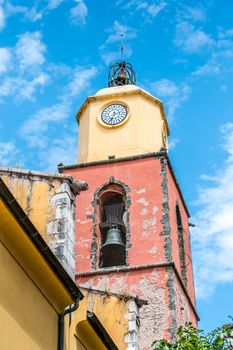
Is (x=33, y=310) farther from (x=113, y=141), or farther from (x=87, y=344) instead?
(x=113, y=141)

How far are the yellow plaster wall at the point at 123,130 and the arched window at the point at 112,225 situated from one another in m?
1.15

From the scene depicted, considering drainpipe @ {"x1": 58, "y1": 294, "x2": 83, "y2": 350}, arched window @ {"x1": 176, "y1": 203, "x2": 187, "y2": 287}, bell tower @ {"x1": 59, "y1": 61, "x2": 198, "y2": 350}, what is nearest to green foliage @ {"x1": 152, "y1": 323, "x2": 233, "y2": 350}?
drainpipe @ {"x1": 58, "y1": 294, "x2": 83, "y2": 350}

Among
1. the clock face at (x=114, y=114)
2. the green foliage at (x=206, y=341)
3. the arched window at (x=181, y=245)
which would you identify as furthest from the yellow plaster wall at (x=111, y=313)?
the clock face at (x=114, y=114)

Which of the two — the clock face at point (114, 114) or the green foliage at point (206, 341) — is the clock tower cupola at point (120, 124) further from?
the green foliage at point (206, 341)

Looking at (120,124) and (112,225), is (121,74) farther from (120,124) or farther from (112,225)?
(112,225)

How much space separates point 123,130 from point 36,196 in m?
10.5

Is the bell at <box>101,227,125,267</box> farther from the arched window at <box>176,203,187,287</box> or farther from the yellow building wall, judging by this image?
the yellow building wall

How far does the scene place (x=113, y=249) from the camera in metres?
18.8

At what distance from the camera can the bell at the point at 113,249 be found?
59.7 ft

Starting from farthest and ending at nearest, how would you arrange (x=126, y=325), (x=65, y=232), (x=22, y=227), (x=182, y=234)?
(x=182, y=234) < (x=126, y=325) < (x=65, y=232) < (x=22, y=227)

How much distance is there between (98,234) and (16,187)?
8.59 m

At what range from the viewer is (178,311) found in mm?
17234

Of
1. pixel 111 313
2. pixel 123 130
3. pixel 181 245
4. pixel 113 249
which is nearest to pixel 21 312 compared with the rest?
pixel 111 313

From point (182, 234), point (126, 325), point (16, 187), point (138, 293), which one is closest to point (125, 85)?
point (182, 234)
